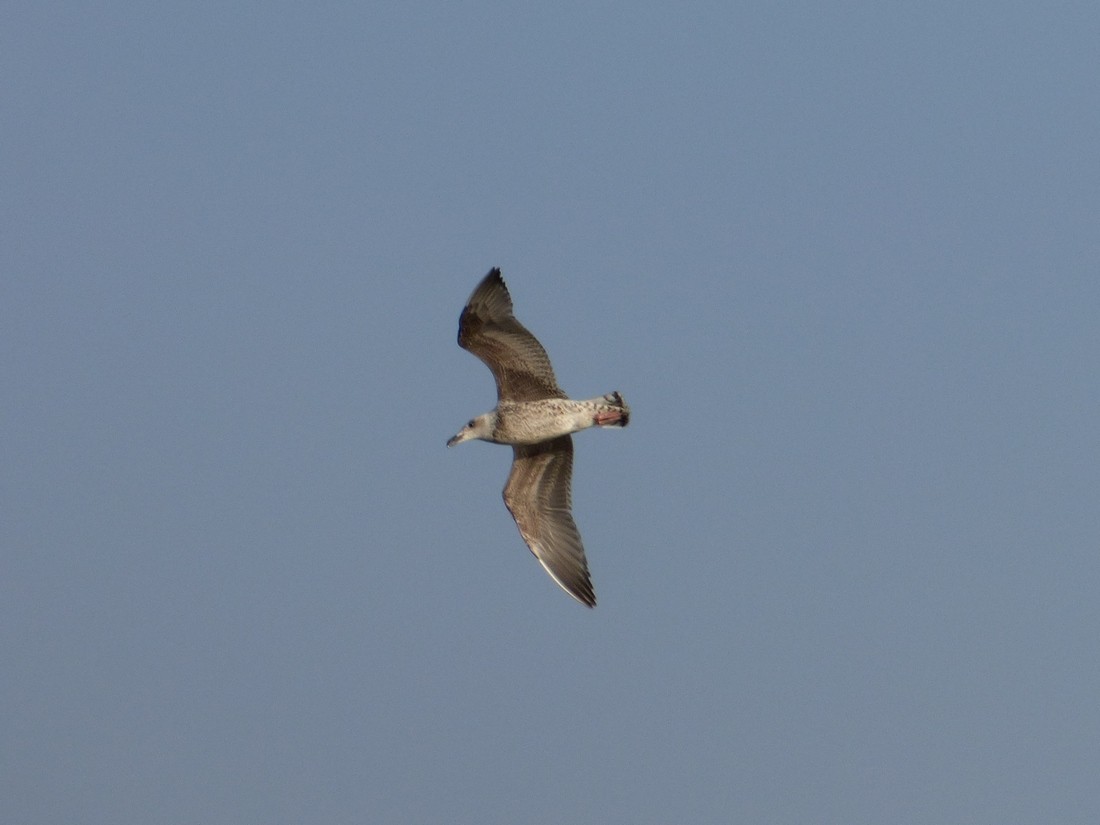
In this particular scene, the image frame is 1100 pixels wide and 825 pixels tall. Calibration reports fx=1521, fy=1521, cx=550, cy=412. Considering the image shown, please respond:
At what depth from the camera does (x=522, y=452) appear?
2759 cm

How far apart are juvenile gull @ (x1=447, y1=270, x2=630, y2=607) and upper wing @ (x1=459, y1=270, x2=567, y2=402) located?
0.06 ft

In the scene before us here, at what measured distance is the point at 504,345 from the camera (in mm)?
26625

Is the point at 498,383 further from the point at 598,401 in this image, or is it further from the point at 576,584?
the point at 576,584

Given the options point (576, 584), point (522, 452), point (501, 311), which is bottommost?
point (576, 584)

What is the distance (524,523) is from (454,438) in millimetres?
2010

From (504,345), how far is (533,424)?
1.47 metres

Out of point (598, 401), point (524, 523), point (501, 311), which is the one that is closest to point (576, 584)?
point (524, 523)

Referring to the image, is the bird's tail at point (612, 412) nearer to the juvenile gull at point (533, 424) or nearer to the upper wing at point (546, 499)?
the juvenile gull at point (533, 424)

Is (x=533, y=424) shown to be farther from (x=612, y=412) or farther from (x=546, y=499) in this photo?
(x=546, y=499)

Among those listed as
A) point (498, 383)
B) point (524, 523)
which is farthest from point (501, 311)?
point (524, 523)

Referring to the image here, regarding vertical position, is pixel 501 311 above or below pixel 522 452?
above

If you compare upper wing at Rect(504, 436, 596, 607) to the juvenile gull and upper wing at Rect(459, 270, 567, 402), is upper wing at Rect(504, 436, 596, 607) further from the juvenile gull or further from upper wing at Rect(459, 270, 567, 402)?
upper wing at Rect(459, 270, 567, 402)

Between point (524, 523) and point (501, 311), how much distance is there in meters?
3.92

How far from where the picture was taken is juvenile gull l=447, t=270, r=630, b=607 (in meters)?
26.5
